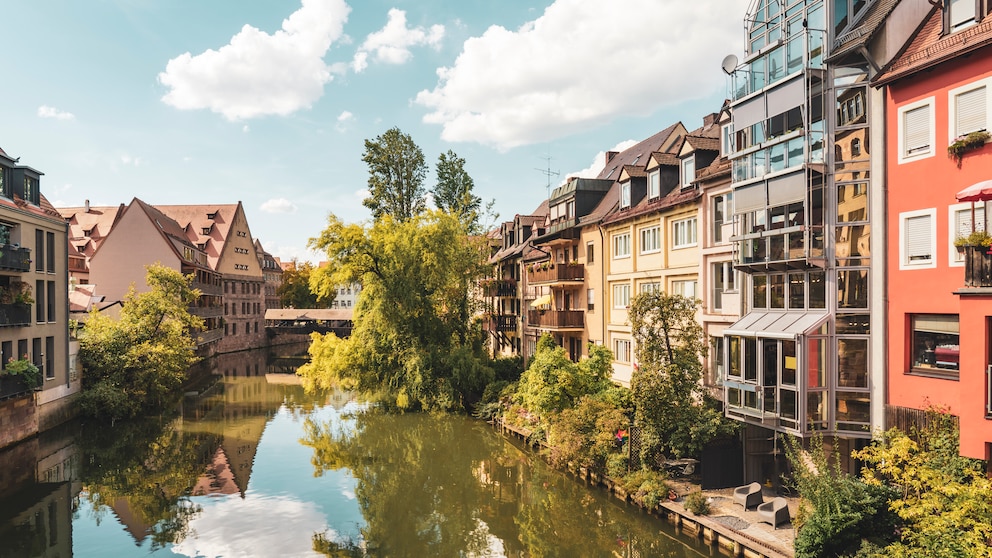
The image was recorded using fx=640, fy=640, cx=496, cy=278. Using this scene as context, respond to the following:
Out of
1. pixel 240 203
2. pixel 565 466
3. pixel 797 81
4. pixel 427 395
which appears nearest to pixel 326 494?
pixel 565 466

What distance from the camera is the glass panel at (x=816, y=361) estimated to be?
1666cm

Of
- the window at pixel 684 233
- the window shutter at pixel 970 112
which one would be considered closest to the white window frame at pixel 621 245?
the window at pixel 684 233

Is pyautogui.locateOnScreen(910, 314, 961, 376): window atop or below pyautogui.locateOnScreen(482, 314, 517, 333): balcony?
atop

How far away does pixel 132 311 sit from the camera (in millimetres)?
39656

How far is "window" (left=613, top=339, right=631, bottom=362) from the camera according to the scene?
29.5 metres

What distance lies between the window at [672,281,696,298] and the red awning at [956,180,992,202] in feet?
40.0

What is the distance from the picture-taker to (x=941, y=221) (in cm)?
1430

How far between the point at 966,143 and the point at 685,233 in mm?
12006

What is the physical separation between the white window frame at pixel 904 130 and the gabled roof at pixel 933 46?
727 millimetres

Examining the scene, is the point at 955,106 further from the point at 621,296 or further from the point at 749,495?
the point at 621,296

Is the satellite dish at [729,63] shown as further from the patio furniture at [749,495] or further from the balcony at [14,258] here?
the balcony at [14,258]

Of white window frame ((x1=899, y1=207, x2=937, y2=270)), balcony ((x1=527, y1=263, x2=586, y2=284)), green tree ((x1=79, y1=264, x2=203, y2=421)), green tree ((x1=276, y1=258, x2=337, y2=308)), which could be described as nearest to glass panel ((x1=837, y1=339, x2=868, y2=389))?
white window frame ((x1=899, y1=207, x2=937, y2=270))

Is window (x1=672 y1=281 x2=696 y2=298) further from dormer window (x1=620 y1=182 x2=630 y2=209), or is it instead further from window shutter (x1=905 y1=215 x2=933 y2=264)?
window shutter (x1=905 y1=215 x2=933 y2=264)

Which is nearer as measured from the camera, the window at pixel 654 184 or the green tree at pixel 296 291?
the window at pixel 654 184
